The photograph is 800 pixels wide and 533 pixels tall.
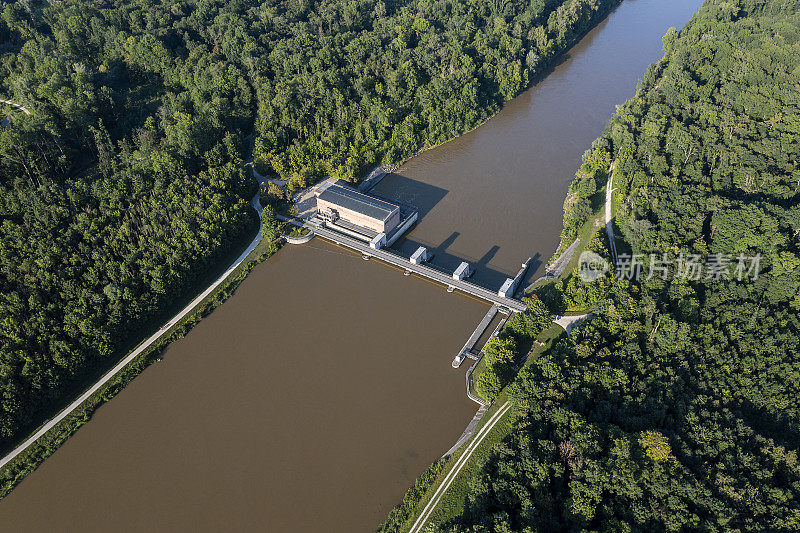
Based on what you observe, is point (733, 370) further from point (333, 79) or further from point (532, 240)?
point (333, 79)

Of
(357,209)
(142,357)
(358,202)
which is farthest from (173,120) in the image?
(142,357)

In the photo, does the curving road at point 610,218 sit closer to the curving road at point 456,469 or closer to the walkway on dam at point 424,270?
the walkway on dam at point 424,270

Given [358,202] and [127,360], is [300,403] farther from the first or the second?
[358,202]

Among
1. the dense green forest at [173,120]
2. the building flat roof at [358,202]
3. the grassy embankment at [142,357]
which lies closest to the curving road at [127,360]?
the grassy embankment at [142,357]

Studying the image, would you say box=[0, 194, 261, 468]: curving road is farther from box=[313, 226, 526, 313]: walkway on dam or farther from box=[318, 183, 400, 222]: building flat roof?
box=[318, 183, 400, 222]: building flat roof

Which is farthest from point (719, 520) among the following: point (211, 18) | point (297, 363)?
point (211, 18)

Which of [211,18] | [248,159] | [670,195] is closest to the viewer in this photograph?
[670,195]

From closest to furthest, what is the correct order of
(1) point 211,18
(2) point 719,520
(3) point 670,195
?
(2) point 719,520, (3) point 670,195, (1) point 211,18
